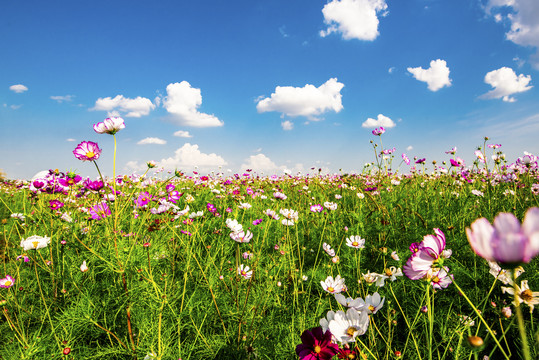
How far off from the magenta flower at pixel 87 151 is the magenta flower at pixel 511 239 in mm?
1554

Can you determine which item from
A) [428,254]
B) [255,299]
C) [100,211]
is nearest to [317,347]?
[428,254]

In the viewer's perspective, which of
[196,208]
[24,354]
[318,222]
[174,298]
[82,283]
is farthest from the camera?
[196,208]

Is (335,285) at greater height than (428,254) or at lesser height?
lesser

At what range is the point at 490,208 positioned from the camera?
2.62 m

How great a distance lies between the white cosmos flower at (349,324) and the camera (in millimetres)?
728

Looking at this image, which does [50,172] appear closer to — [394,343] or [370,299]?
[370,299]

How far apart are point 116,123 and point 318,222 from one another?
74.5 inches

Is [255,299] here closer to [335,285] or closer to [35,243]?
[335,285]

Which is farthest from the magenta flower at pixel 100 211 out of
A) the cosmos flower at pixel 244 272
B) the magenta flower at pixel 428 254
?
the magenta flower at pixel 428 254

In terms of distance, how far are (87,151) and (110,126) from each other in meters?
0.18

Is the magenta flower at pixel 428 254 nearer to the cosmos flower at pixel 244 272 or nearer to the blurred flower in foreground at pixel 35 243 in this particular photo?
the cosmos flower at pixel 244 272

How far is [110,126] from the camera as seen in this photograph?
1329mm

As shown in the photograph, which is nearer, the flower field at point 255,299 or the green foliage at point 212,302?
the flower field at point 255,299

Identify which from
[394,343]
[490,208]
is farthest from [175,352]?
[490,208]
